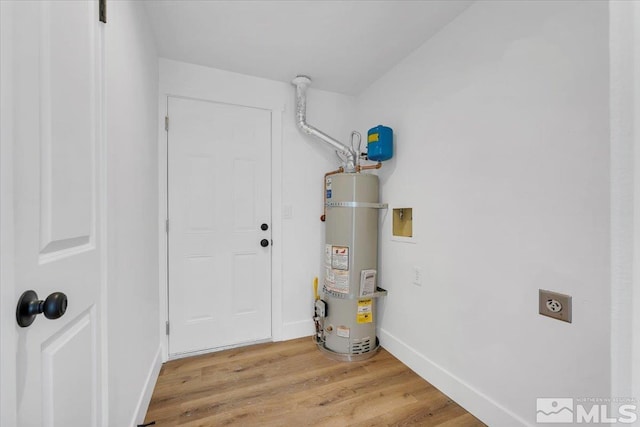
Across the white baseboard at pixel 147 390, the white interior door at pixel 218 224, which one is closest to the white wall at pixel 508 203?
the white interior door at pixel 218 224

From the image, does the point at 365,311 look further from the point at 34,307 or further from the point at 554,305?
the point at 34,307

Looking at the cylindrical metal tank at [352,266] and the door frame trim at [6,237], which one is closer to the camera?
the door frame trim at [6,237]

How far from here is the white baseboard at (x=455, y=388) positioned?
1.46 meters

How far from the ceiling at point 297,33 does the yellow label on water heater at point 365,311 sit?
2.01 meters

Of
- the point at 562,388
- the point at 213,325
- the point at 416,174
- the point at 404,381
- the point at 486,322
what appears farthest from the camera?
the point at 213,325

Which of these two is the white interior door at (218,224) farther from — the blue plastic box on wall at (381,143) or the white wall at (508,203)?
the white wall at (508,203)

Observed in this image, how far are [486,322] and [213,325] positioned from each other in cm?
205

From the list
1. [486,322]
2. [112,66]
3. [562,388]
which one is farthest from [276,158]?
[562,388]

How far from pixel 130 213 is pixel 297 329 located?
181 centimetres

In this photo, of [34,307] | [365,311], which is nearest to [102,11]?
[34,307]

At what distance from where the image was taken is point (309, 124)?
2.61 meters

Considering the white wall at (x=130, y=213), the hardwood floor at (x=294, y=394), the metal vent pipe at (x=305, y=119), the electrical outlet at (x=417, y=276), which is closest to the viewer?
the white wall at (x=130, y=213)

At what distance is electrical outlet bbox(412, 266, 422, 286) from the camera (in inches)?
79.6

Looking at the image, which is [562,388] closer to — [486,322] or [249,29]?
[486,322]
